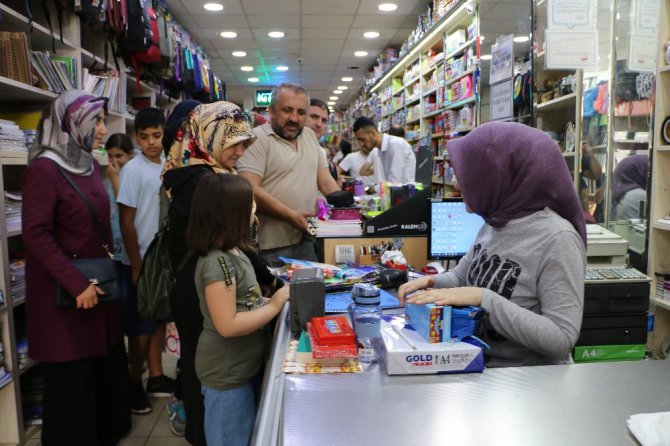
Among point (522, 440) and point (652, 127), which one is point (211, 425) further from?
point (652, 127)

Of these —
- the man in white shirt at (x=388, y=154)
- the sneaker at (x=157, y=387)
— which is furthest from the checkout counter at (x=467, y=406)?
the man in white shirt at (x=388, y=154)

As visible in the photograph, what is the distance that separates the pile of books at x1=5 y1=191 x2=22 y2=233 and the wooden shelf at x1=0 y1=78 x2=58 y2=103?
0.58 meters

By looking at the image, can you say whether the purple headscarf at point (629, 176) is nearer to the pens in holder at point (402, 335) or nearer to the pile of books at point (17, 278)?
the pens in holder at point (402, 335)

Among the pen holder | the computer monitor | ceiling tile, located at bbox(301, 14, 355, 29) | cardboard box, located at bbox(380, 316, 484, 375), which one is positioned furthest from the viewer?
ceiling tile, located at bbox(301, 14, 355, 29)

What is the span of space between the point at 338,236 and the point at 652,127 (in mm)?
2129

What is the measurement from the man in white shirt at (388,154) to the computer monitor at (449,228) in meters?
2.71

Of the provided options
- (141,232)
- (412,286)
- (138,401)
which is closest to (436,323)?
(412,286)

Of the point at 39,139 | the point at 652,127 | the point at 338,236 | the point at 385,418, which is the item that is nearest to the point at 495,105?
the point at 652,127

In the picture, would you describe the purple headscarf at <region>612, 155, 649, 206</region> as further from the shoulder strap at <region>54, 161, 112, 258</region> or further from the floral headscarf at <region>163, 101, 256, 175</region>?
the shoulder strap at <region>54, 161, 112, 258</region>

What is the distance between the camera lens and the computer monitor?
2.26 meters

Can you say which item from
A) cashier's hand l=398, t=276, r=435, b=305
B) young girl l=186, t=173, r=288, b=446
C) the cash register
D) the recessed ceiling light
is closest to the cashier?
cashier's hand l=398, t=276, r=435, b=305

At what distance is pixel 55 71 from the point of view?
9.91ft

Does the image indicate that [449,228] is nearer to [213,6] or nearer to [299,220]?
[299,220]

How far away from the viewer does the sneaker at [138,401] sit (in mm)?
2865
